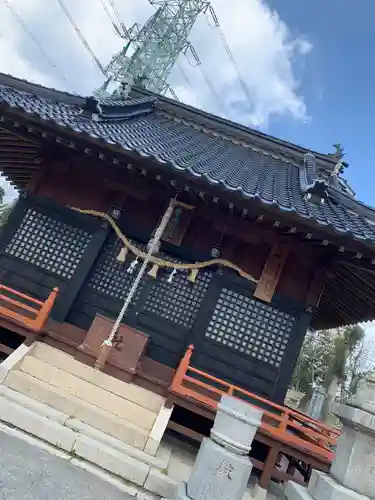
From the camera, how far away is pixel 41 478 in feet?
12.4

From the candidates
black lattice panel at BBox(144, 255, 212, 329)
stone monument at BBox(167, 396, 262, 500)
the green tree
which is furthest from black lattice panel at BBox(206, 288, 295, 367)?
the green tree

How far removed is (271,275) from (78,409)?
414cm

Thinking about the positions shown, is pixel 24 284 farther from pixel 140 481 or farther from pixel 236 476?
pixel 236 476

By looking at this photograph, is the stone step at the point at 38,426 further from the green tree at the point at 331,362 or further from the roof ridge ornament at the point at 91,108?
the green tree at the point at 331,362

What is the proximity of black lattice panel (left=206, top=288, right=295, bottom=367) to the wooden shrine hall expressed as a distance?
0.02m

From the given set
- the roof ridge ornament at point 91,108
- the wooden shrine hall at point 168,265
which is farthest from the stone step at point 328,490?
the roof ridge ornament at point 91,108

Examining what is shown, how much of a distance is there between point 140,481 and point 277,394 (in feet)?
10.6

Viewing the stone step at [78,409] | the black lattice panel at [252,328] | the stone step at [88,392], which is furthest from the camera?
the black lattice panel at [252,328]

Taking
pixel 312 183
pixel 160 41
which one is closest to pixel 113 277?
pixel 312 183

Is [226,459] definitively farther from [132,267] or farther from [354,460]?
[132,267]

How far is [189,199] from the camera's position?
719cm

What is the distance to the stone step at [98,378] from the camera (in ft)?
19.8

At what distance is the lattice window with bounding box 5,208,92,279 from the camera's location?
304 inches

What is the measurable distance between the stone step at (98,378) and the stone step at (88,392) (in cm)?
10
